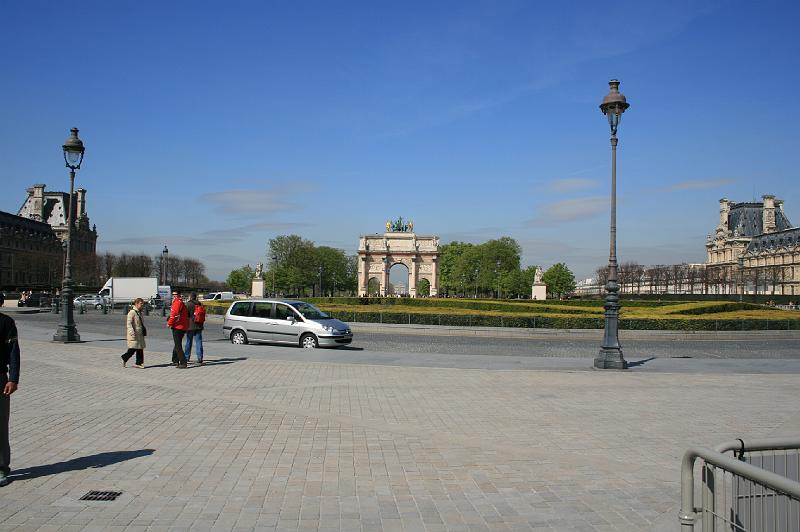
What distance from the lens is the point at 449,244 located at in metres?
137

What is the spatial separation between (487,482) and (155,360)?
1247 centimetres

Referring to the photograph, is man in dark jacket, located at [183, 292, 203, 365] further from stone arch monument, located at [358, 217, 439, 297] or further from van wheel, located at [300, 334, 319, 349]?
stone arch monument, located at [358, 217, 439, 297]

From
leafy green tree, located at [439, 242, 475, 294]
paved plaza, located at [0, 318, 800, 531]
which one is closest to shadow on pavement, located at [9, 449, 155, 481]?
paved plaza, located at [0, 318, 800, 531]

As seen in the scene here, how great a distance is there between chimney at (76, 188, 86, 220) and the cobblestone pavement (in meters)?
140

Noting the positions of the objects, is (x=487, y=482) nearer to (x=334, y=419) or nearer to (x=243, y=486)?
(x=243, y=486)

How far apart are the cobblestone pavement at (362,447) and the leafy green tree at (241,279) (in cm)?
12324

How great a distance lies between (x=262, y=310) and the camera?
21.9 metres

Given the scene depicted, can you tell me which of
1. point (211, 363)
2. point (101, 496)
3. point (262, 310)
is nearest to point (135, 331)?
point (211, 363)

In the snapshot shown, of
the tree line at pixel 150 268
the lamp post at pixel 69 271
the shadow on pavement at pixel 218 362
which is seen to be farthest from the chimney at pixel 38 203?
the shadow on pavement at pixel 218 362

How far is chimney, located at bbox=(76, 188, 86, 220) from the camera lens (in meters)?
139

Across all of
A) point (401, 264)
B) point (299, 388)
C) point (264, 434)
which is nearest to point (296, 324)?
point (299, 388)

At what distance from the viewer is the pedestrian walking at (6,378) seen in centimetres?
614

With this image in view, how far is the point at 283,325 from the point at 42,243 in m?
117

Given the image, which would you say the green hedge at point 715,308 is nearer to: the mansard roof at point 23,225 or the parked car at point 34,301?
the parked car at point 34,301
